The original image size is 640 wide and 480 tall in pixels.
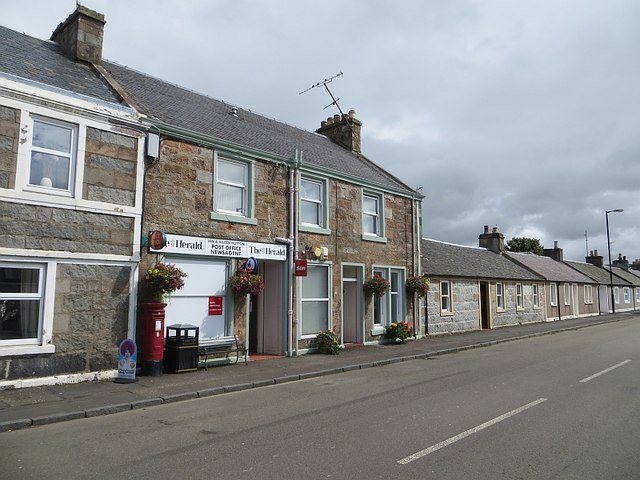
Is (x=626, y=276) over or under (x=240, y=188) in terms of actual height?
under

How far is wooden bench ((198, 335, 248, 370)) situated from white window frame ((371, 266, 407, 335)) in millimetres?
6250

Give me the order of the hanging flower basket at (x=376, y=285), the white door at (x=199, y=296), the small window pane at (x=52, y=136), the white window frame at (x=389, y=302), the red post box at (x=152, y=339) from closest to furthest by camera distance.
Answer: the small window pane at (x=52, y=136)
the red post box at (x=152, y=339)
the white door at (x=199, y=296)
the hanging flower basket at (x=376, y=285)
the white window frame at (x=389, y=302)

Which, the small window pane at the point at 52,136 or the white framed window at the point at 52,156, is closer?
the white framed window at the point at 52,156

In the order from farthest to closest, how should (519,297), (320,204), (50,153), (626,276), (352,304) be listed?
(626,276) < (519,297) < (352,304) < (320,204) < (50,153)

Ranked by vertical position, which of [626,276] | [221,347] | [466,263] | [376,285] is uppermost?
[626,276]

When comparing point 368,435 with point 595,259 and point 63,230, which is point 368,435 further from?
point 595,259

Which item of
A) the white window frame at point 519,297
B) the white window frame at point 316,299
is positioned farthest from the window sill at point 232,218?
the white window frame at point 519,297

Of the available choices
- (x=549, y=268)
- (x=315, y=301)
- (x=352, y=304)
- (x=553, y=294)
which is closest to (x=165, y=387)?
(x=315, y=301)

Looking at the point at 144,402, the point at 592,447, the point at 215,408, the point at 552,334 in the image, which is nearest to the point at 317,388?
the point at 215,408

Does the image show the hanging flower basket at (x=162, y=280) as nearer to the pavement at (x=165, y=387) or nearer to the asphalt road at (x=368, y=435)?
the pavement at (x=165, y=387)

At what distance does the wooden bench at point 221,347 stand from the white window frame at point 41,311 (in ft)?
11.2

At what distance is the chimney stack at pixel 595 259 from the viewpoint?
173ft

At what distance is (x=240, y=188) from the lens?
14.3m

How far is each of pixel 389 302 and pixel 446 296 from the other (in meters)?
5.15
